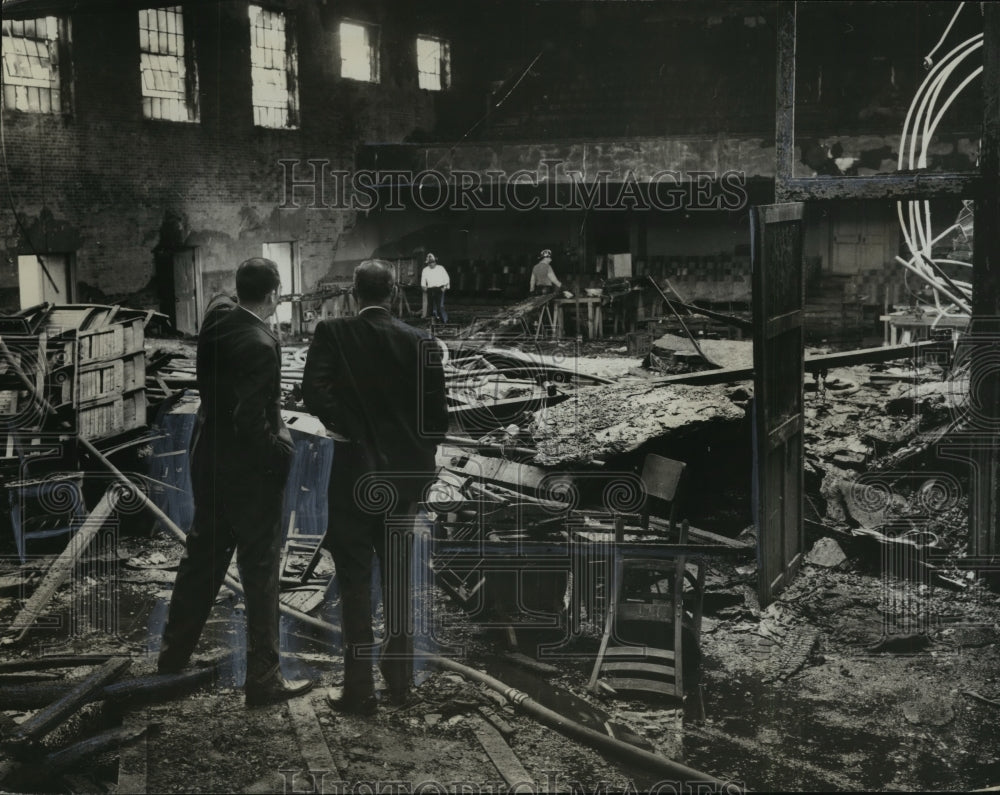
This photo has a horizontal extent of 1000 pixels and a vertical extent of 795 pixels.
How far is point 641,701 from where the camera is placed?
555 centimetres

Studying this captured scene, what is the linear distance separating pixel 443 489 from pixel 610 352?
413 inches

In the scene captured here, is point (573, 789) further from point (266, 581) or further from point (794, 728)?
point (266, 581)

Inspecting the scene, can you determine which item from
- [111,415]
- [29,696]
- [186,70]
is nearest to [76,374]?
[111,415]

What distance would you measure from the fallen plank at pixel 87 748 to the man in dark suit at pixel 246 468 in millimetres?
585

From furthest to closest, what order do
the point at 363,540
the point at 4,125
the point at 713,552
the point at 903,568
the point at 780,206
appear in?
the point at 4,125 → the point at 903,568 → the point at 713,552 → the point at 780,206 → the point at 363,540

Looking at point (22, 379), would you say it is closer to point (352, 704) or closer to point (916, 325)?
point (352, 704)

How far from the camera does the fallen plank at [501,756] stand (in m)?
4.58

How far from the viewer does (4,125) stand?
15.0 m

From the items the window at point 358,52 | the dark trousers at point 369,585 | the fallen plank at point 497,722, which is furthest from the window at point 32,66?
the fallen plank at point 497,722

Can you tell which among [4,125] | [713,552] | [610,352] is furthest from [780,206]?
[4,125]

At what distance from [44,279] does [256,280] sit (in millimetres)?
12509

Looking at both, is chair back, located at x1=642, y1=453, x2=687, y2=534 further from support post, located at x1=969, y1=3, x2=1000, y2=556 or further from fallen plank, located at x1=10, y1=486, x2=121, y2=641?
fallen plank, located at x1=10, y1=486, x2=121, y2=641

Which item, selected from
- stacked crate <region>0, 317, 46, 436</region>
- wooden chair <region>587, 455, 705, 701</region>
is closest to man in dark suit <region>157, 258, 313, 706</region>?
wooden chair <region>587, 455, 705, 701</region>

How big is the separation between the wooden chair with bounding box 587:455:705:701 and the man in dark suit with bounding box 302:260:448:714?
119cm
